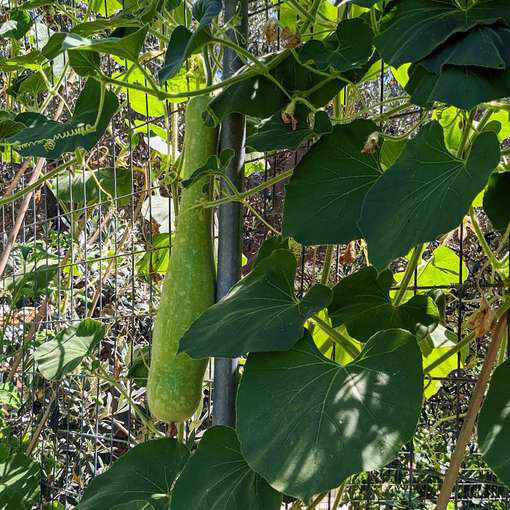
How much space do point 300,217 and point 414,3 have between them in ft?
0.74

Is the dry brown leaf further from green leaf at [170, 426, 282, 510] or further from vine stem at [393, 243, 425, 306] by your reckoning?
green leaf at [170, 426, 282, 510]

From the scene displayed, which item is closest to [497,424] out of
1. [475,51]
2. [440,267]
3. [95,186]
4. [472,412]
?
[472,412]

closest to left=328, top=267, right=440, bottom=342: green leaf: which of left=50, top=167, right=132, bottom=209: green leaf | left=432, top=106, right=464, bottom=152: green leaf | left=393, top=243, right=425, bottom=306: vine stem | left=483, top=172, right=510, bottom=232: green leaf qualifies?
left=393, top=243, right=425, bottom=306: vine stem

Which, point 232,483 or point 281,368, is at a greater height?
point 281,368

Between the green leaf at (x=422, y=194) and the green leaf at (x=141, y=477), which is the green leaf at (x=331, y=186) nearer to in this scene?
the green leaf at (x=422, y=194)

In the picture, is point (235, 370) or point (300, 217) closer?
point (300, 217)

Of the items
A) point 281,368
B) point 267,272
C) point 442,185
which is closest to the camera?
point 442,185

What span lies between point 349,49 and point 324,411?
1.25 feet

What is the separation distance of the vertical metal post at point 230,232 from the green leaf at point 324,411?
23 cm

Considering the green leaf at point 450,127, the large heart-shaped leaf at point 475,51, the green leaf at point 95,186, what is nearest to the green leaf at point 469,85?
the large heart-shaped leaf at point 475,51

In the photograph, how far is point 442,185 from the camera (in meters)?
0.59

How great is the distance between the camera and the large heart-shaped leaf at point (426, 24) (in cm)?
61

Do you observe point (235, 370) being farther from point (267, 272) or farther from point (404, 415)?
point (404, 415)

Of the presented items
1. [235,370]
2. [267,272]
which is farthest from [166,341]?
[267,272]
